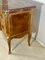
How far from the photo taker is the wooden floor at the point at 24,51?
2.09 m

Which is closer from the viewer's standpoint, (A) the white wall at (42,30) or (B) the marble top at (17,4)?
(B) the marble top at (17,4)

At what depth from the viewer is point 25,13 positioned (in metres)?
2.01

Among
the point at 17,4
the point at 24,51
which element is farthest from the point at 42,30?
the point at 17,4

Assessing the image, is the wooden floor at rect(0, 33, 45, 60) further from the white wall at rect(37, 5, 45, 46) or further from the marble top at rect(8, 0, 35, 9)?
the marble top at rect(8, 0, 35, 9)

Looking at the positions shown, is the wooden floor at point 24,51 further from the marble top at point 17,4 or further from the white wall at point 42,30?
the marble top at point 17,4

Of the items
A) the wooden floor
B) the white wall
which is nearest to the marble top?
the white wall

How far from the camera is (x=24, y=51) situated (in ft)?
7.29

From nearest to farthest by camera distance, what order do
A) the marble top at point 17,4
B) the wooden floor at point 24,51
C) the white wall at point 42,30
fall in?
the marble top at point 17,4 < the wooden floor at point 24,51 < the white wall at point 42,30

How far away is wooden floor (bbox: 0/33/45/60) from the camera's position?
6.86ft

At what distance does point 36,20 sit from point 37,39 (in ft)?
1.13

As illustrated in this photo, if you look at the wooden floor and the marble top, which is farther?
the wooden floor

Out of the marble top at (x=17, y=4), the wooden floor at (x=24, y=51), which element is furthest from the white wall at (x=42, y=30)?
the marble top at (x=17, y=4)

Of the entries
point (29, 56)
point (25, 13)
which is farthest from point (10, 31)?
point (29, 56)

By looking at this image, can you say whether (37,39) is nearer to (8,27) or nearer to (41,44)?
(41,44)
